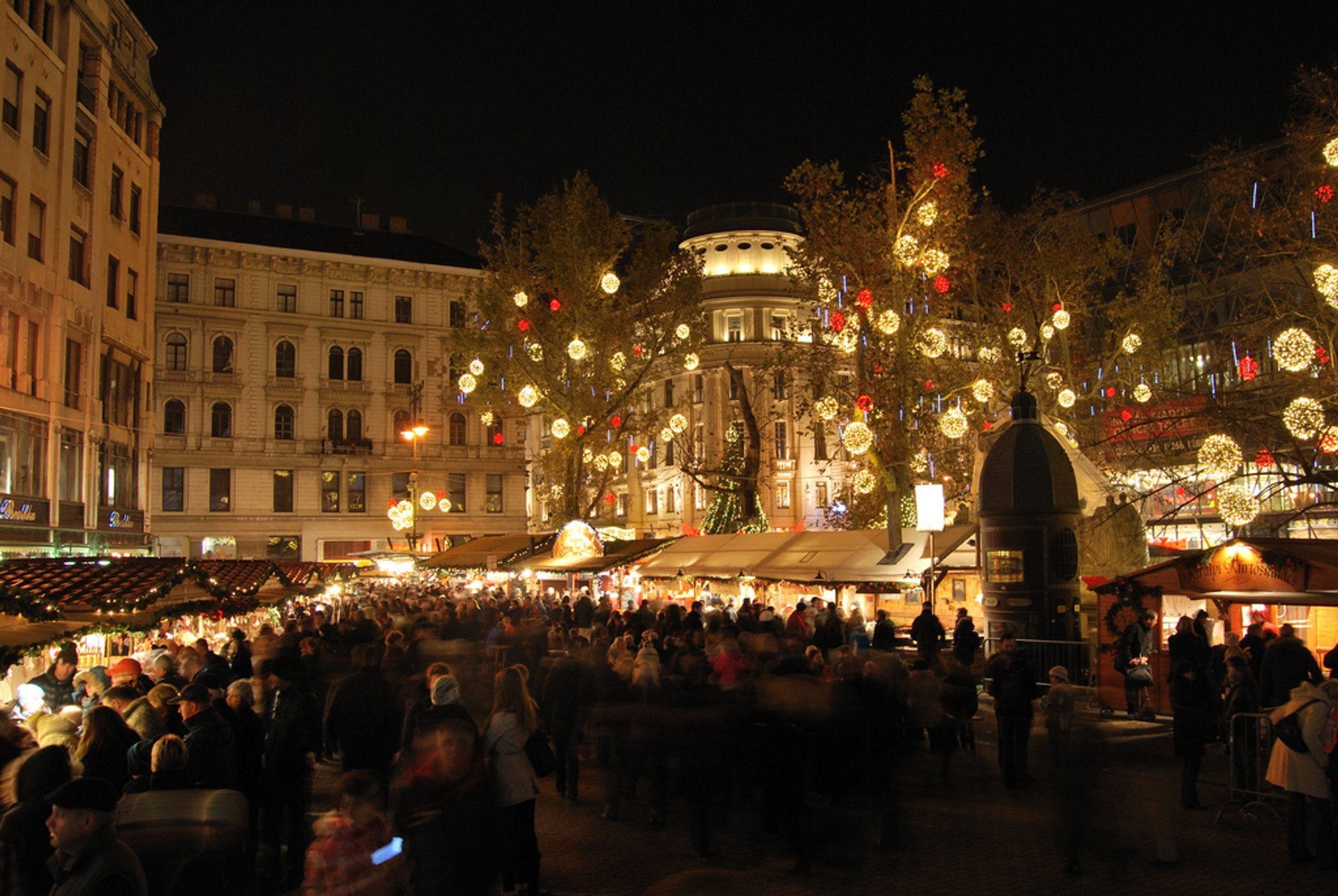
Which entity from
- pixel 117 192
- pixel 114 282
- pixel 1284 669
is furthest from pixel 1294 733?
pixel 117 192

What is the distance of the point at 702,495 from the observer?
63562 millimetres

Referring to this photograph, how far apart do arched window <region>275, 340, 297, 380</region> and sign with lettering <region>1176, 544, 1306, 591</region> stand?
46027mm

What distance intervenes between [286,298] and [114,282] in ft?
76.8

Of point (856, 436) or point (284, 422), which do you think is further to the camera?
point (284, 422)

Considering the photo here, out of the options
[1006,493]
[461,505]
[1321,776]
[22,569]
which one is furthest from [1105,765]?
[461,505]

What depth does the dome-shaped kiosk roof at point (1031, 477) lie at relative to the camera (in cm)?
1714

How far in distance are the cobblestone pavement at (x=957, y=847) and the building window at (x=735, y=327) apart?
52.7 m

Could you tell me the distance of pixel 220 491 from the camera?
2060 inches

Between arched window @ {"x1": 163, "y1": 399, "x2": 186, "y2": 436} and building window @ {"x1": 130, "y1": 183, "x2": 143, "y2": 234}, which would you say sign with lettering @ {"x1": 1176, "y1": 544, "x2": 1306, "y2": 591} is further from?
arched window @ {"x1": 163, "y1": 399, "x2": 186, "y2": 436}

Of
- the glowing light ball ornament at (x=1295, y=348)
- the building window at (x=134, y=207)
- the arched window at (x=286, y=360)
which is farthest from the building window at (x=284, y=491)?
the glowing light ball ornament at (x=1295, y=348)

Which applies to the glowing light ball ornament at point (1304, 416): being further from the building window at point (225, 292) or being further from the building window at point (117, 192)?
the building window at point (225, 292)

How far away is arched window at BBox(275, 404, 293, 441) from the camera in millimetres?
53750

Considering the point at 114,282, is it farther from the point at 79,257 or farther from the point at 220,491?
the point at 220,491

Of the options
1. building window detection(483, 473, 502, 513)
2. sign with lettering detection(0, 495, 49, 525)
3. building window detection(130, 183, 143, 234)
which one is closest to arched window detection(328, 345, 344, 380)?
building window detection(483, 473, 502, 513)
